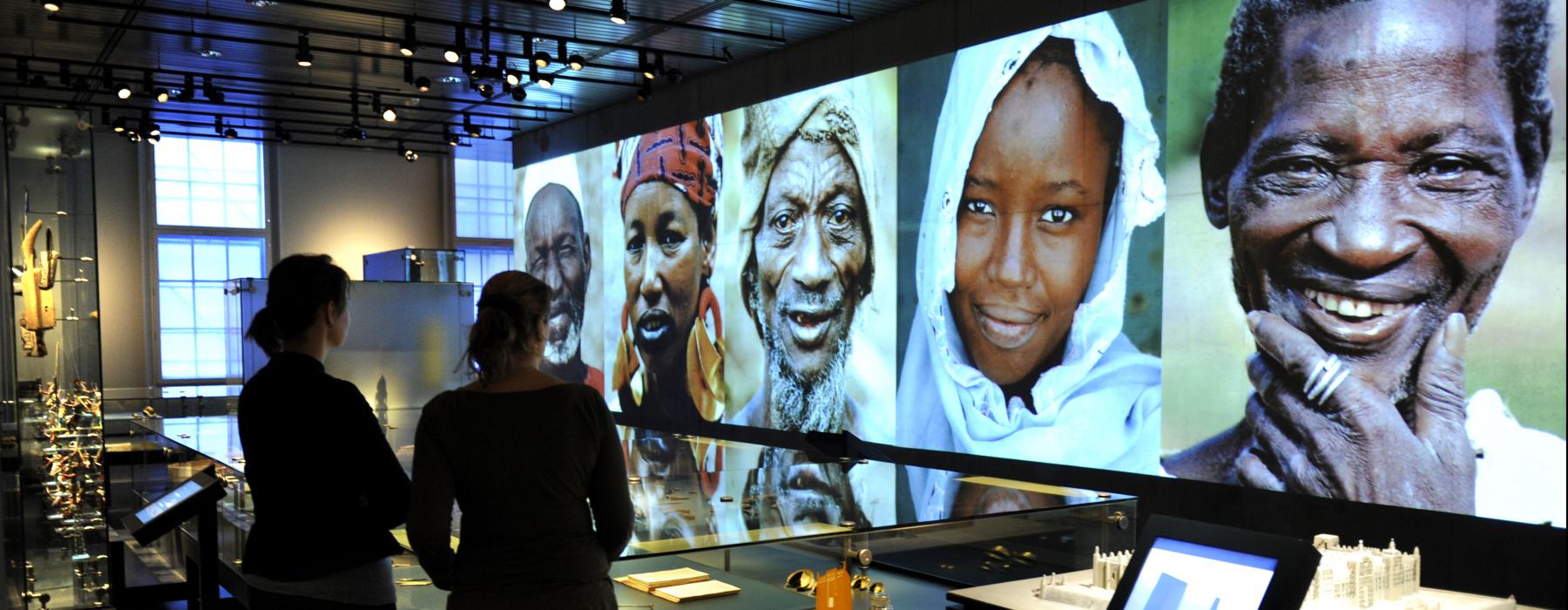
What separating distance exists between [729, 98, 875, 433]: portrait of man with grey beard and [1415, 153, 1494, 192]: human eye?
4671mm

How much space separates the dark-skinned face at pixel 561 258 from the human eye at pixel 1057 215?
7389 millimetres

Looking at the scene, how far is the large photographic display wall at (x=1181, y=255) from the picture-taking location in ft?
20.1

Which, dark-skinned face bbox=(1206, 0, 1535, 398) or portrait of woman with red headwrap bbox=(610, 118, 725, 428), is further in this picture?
portrait of woman with red headwrap bbox=(610, 118, 725, 428)

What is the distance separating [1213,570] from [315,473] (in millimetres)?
1758

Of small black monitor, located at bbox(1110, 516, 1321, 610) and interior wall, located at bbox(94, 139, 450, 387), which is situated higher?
interior wall, located at bbox(94, 139, 450, 387)

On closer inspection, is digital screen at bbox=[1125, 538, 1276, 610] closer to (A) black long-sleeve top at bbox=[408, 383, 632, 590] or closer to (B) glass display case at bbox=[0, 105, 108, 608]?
(A) black long-sleeve top at bbox=[408, 383, 632, 590]

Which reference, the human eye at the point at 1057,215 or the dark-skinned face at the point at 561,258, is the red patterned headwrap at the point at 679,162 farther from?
the human eye at the point at 1057,215

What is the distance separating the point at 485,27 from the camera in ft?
33.3

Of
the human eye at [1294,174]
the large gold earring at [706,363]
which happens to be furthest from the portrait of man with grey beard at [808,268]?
the human eye at [1294,174]

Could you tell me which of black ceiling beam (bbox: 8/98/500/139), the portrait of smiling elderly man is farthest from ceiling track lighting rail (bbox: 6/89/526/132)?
the portrait of smiling elderly man

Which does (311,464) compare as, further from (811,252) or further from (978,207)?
(811,252)

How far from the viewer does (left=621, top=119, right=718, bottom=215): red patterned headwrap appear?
12.6 metres

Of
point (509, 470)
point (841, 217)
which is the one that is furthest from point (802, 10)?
point (509, 470)

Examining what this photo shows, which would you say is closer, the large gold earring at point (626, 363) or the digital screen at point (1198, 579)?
the digital screen at point (1198, 579)
